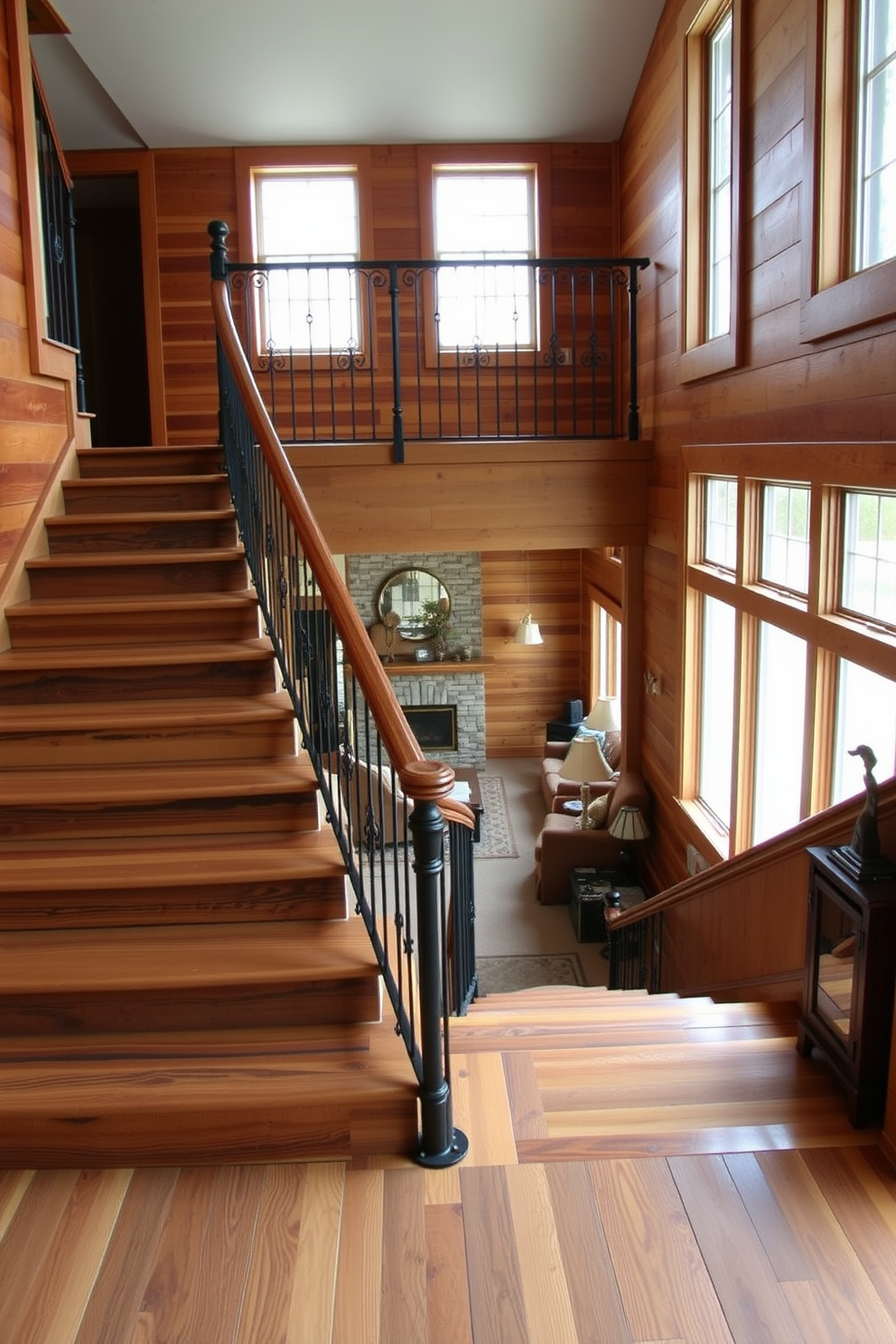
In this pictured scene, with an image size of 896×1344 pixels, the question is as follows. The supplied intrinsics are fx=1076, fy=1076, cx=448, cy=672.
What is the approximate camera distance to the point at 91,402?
28.0 feet

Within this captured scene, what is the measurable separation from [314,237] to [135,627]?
490 cm

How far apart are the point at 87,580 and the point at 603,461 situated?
339cm

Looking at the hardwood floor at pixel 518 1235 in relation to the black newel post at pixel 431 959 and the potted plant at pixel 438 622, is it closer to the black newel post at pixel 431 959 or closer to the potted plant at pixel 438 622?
the black newel post at pixel 431 959

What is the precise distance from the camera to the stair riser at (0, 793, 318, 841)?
3.23 metres

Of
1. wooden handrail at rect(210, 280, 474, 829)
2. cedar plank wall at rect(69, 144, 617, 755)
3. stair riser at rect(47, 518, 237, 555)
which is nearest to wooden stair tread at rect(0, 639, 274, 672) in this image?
stair riser at rect(47, 518, 237, 555)

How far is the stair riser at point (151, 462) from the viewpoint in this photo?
191 inches

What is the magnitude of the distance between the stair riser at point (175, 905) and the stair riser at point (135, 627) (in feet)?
3.95

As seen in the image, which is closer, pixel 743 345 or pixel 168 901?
pixel 168 901

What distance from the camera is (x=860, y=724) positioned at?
3779 mm

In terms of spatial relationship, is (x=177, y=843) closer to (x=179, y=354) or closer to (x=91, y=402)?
(x=179, y=354)

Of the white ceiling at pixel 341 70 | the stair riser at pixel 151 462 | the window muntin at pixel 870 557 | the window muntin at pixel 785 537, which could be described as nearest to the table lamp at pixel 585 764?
the window muntin at pixel 785 537

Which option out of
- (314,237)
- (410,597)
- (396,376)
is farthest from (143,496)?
(410,597)

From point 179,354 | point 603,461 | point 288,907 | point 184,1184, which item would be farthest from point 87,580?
point 179,354

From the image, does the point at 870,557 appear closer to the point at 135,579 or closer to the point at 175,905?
the point at 175,905
